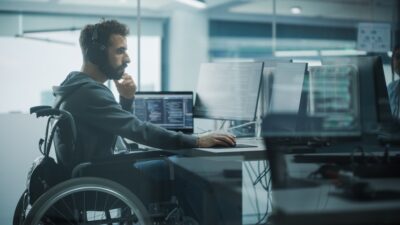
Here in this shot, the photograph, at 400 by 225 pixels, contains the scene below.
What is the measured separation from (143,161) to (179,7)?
4.90m

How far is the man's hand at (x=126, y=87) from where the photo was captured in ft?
8.92

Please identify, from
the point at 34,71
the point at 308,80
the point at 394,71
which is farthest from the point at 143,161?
the point at 34,71

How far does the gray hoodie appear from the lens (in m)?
2.20

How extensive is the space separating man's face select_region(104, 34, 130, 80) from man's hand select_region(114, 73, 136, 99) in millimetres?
79

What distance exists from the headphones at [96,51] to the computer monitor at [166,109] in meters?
0.40

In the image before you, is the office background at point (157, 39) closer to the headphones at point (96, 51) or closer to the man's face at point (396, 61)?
the man's face at point (396, 61)

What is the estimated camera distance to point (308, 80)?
2555mm

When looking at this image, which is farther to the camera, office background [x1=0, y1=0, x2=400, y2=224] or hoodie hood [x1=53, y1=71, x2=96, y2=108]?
office background [x1=0, y1=0, x2=400, y2=224]

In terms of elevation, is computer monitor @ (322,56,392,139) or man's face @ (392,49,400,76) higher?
man's face @ (392,49,400,76)

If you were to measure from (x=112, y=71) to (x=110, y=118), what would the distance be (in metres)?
0.43

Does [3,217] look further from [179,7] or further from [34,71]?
[179,7]

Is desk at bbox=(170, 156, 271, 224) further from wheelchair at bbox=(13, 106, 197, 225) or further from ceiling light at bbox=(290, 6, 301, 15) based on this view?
ceiling light at bbox=(290, 6, 301, 15)

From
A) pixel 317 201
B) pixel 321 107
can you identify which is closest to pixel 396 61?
pixel 321 107

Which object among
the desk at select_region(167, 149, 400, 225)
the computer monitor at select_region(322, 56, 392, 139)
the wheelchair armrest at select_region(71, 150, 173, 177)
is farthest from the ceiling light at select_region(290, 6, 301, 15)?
the desk at select_region(167, 149, 400, 225)
